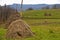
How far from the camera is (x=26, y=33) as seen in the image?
25.0 m

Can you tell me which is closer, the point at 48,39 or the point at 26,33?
the point at 48,39

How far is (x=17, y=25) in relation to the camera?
2472cm

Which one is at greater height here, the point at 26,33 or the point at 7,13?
the point at 26,33

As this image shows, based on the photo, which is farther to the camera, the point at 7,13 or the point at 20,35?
the point at 7,13

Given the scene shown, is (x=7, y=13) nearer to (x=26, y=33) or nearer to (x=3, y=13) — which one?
(x=3, y=13)

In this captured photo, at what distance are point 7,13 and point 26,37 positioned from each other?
4407 centimetres

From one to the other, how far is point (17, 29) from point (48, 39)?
362cm

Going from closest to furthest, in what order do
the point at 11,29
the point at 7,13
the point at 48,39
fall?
the point at 48,39 < the point at 11,29 < the point at 7,13

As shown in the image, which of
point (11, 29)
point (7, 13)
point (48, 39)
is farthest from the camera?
point (7, 13)

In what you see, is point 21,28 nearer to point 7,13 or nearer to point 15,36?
point 15,36

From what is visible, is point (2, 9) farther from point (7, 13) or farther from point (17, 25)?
point (17, 25)

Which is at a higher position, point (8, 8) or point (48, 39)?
point (48, 39)

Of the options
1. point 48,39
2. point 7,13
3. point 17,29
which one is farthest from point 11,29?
point 7,13

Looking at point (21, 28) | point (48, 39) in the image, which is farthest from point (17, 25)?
point (48, 39)
